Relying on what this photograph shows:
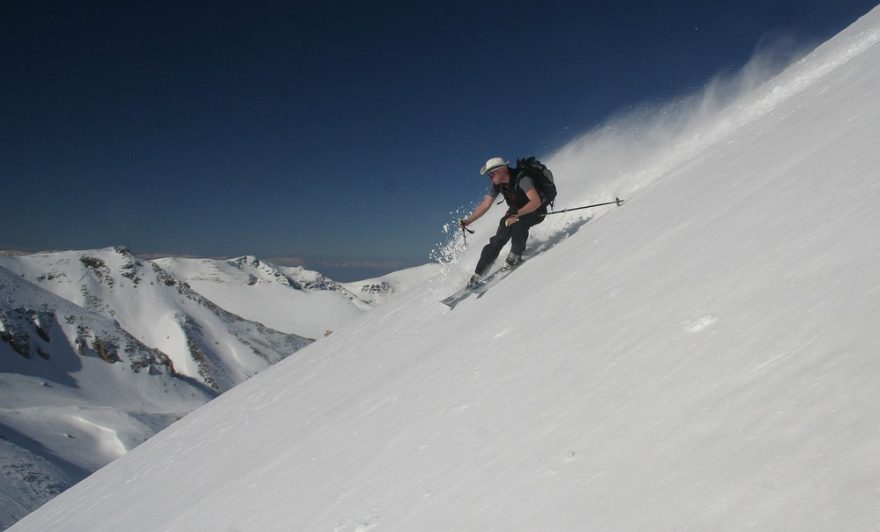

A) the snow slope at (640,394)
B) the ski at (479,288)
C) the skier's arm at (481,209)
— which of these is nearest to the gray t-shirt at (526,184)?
the skier's arm at (481,209)

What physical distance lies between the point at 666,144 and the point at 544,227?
4.31 meters

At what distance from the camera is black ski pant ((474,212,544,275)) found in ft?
28.6

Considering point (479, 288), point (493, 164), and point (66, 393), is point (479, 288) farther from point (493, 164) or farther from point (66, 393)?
point (66, 393)

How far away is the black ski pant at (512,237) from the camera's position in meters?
8.70

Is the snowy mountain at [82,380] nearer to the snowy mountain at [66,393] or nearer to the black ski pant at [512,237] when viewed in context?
the snowy mountain at [66,393]

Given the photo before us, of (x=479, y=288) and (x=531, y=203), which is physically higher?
(x=531, y=203)

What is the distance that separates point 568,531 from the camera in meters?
1.98

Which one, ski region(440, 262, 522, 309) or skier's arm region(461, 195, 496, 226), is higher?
skier's arm region(461, 195, 496, 226)

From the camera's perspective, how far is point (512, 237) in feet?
29.1

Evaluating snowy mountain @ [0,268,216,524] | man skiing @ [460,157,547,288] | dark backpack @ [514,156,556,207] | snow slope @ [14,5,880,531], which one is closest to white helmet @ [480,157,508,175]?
man skiing @ [460,157,547,288]

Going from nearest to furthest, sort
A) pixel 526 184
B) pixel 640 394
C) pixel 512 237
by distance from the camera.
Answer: pixel 640 394, pixel 526 184, pixel 512 237

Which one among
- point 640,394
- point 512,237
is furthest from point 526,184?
point 640,394

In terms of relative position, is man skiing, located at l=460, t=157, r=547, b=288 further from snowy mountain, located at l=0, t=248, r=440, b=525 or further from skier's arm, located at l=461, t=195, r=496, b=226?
snowy mountain, located at l=0, t=248, r=440, b=525

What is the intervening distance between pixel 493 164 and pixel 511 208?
85 centimetres
